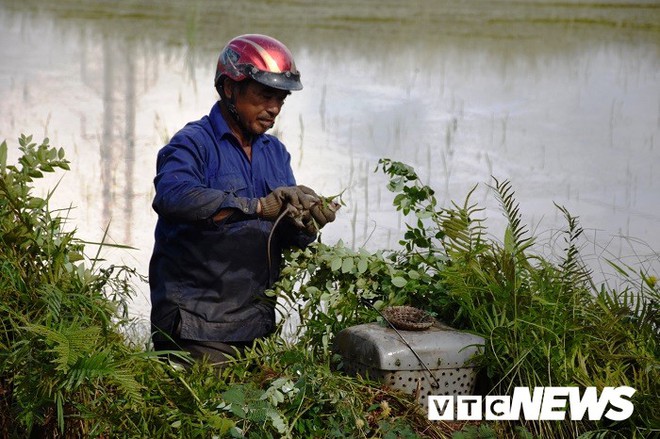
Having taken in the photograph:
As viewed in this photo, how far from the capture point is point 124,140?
27.7 ft

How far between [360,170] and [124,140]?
81.5 inches

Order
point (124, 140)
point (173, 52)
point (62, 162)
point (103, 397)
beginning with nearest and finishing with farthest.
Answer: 1. point (103, 397)
2. point (62, 162)
3. point (124, 140)
4. point (173, 52)

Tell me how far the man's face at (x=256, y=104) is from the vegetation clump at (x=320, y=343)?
56 cm

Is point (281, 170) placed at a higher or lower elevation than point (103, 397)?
higher

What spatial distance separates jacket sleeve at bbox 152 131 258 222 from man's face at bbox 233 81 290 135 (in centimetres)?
32

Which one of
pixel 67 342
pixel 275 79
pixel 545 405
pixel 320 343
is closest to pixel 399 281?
pixel 320 343

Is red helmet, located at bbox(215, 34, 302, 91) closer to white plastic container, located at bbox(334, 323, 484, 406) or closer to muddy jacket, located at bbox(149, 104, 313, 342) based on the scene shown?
muddy jacket, located at bbox(149, 104, 313, 342)

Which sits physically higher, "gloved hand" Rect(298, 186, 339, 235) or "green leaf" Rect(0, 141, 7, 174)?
"green leaf" Rect(0, 141, 7, 174)

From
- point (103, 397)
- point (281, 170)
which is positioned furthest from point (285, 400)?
point (281, 170)

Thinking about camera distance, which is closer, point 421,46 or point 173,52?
point 173,52

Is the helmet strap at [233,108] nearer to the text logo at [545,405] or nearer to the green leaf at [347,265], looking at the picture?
the green leaf at [347,265]

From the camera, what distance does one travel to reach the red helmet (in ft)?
13.9

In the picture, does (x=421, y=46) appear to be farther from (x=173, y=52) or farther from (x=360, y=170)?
(x=360, y=170)

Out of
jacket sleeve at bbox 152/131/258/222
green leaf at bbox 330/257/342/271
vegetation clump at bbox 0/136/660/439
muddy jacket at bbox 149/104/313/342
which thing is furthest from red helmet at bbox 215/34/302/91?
green leaf at bbox 330/257/342/271
